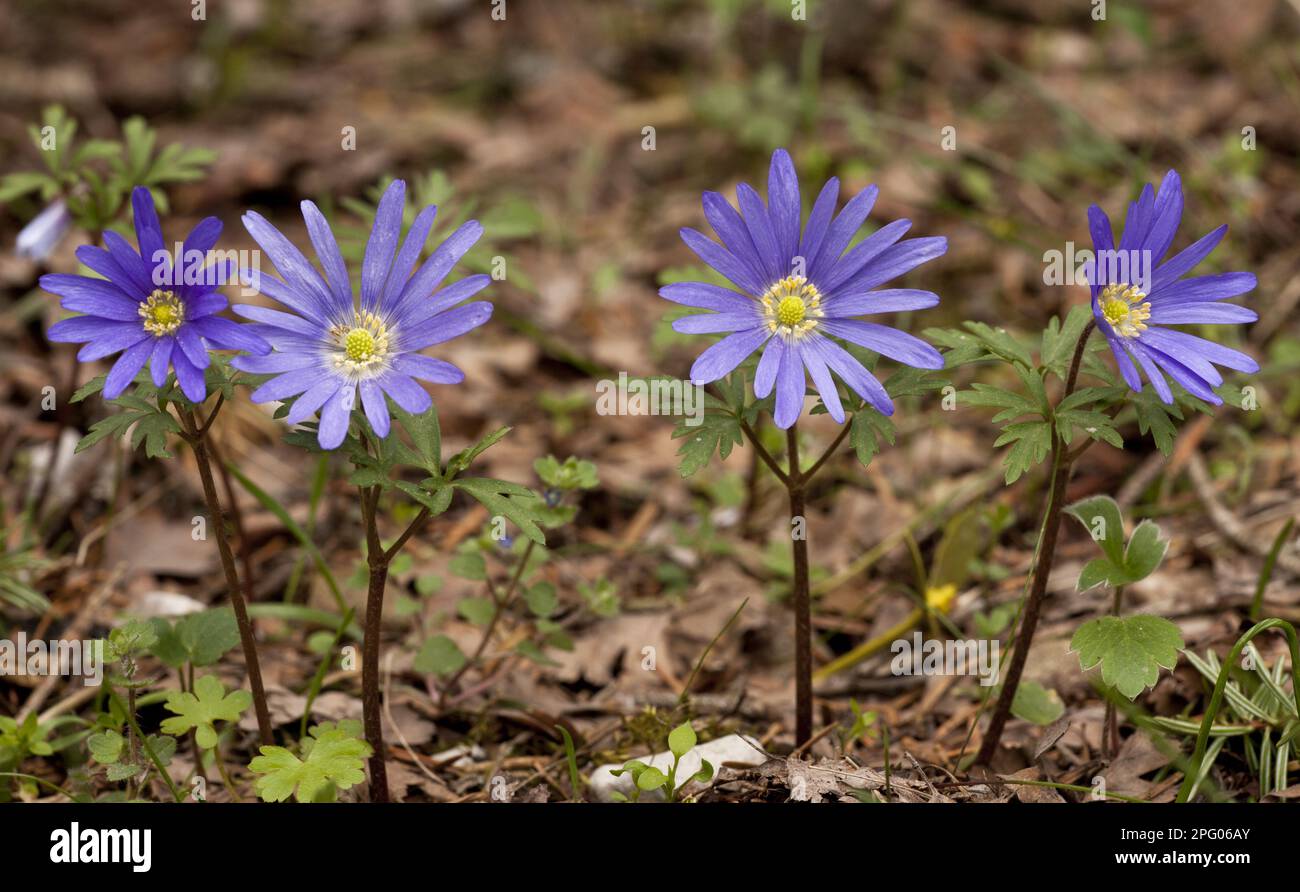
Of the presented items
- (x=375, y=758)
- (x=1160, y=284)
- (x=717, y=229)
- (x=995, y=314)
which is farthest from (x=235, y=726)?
(x=995, y=314)

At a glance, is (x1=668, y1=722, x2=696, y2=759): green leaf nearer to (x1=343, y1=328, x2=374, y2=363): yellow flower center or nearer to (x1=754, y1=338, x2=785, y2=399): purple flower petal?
(x1=754, y1=338, x2=785, y2=399): purple flower petal

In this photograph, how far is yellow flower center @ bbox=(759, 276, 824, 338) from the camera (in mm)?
2549

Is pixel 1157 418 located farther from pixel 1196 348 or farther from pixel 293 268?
pixel 293 268

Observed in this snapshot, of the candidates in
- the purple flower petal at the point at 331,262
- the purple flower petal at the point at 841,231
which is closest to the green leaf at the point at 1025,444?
the purple flower petal at the point at 841,231

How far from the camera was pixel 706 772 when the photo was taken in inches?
104

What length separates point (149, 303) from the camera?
239cm

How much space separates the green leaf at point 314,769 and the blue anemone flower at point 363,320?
735mm

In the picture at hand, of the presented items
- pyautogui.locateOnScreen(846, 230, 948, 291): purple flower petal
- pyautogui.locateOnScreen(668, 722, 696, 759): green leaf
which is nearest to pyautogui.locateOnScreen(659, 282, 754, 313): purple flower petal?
pyautogui.locateOnScreen(846, 230, 948, 291): purple flower petal

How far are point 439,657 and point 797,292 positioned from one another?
1361mm

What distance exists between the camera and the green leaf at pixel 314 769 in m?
2.46

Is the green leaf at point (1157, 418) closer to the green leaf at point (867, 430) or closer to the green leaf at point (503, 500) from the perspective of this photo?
the green leaf at point (867, 430)

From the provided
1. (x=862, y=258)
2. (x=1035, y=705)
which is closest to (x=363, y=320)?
(x=862, y=258)
